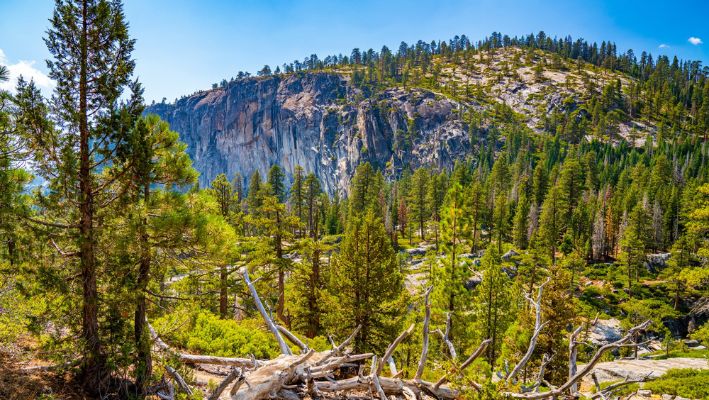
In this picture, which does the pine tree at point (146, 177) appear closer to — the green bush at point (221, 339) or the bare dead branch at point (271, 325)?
the bare dead branch at point (271, 325)

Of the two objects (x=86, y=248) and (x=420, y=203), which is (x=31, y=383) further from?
(x=420, y=203)

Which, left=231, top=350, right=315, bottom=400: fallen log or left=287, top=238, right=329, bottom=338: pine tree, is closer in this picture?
left=231, top=350, right=315, bottom=400: fallen log

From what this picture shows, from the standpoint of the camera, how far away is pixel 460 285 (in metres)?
16.8

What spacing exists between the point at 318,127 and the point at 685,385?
150 metres

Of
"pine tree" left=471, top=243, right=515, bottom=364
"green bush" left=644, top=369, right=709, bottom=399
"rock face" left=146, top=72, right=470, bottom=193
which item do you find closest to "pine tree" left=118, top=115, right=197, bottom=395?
"pine tree" left=471, top=243, right=515, bottom=364

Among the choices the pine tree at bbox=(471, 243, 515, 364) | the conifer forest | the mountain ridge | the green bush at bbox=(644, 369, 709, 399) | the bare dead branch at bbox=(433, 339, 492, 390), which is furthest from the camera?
the mountain ridge

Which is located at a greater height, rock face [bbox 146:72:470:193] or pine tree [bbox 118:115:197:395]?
rock face [bbox 146:72:470:193]

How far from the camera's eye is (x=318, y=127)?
15725 cm

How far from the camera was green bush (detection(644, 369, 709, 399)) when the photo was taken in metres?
14.7

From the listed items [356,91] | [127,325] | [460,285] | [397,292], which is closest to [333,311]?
[397,292]

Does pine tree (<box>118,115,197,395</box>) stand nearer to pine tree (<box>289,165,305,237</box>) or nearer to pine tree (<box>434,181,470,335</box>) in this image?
pine tree (<box>434,181,470,335</box>)

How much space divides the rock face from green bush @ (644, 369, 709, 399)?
117673 mm

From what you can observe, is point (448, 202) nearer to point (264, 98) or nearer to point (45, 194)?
point (45, 194)

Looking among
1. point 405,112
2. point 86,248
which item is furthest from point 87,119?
point 405,112
